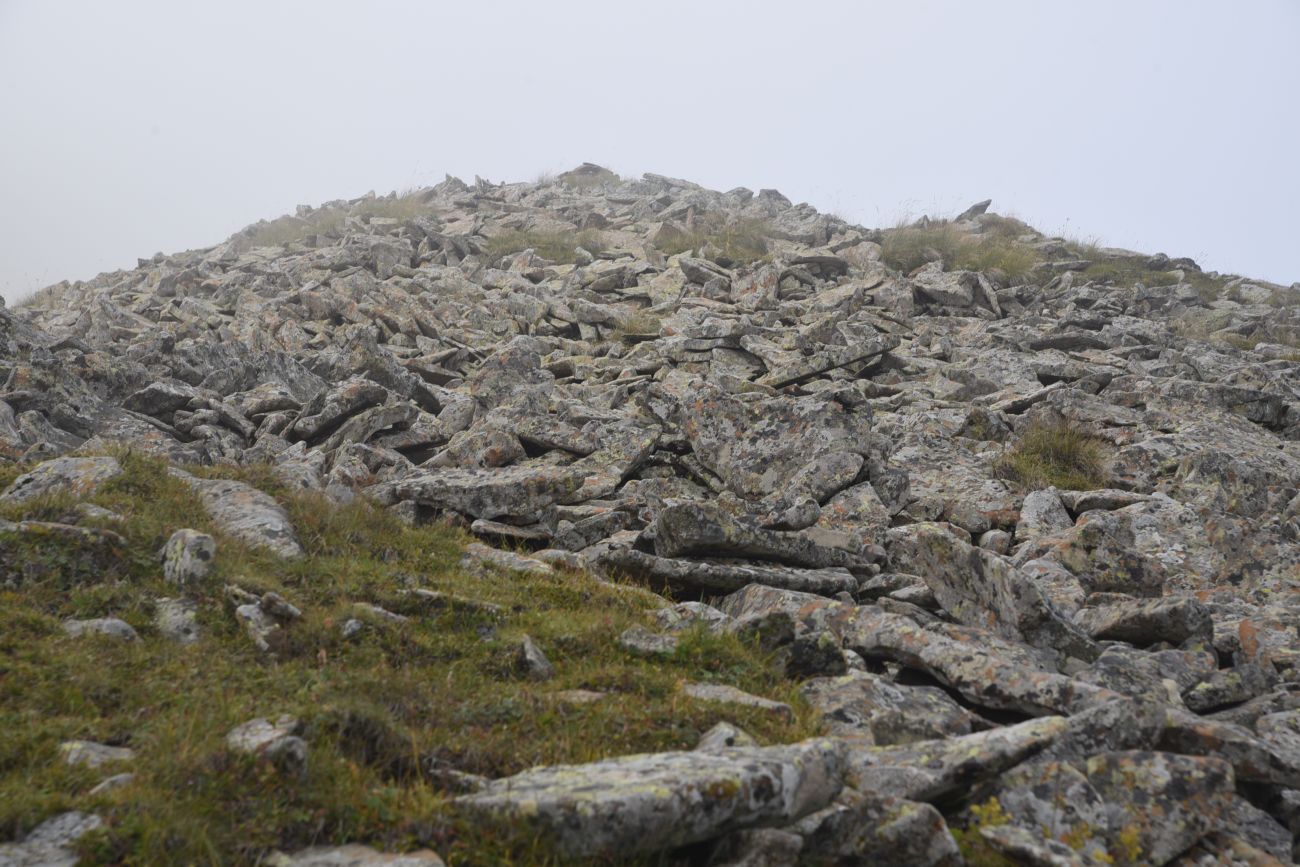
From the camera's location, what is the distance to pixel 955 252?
30375mm

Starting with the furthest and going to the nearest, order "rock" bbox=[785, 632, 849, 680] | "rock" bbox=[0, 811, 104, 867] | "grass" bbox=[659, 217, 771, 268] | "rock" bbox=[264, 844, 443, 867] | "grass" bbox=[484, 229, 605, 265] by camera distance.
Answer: "grass" bbox=[484, 229, 605, 265]
"grass" bbox=[659, 217, 771, 268]
"rock" bbox=[785, 632, 849, 680]
"rock" bbox=[264, 844, 443, 867]
"rock" bbox=[0, 811, 104, 867]

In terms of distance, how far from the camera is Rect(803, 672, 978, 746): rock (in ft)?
19.4

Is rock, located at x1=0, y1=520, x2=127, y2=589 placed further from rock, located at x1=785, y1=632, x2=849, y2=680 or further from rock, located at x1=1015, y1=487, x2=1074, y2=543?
rock, located at x1=1015, y1=487, x2=1074, y2=543

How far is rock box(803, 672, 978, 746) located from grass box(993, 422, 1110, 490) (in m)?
6.79

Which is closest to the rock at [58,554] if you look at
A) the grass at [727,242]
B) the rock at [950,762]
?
the rock at [950,762]

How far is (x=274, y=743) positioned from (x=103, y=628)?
269 centimetres

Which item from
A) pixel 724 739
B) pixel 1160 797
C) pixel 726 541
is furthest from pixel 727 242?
pixel 1160 797

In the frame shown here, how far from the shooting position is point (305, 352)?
68.2 ft

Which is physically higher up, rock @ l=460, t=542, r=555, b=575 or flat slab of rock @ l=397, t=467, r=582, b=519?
flat slab of rock @ l=397, t=467, r=582, b=519

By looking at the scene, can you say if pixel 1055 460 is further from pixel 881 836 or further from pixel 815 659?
pixel 881 836

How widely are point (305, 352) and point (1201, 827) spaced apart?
20.0m

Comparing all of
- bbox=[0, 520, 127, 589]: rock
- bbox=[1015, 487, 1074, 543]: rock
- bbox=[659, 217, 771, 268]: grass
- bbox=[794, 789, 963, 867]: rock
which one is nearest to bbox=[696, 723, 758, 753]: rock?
bbox=[794, 789, 963, 867]: rock

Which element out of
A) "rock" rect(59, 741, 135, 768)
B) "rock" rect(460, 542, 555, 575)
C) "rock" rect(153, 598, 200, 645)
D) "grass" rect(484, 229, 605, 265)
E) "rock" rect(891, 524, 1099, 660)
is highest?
"grass" rect(484, 229, 605, 265)

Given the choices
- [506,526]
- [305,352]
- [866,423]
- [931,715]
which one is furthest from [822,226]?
[931,715]
